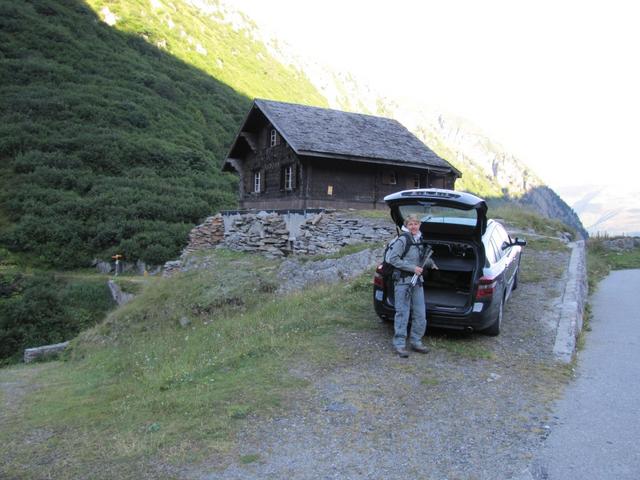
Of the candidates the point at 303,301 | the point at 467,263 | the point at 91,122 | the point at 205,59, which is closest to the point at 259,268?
the point at 303,301

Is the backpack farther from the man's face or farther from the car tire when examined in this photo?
the car tire

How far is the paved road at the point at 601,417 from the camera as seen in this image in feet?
14.0

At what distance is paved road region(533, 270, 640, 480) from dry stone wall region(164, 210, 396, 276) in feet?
31.2

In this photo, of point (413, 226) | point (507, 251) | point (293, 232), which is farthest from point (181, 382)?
point (293, 232)

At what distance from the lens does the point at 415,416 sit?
530 centimetres

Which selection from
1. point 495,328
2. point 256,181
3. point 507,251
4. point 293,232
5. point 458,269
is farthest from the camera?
point 256,181

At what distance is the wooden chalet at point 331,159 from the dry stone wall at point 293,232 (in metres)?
2.24

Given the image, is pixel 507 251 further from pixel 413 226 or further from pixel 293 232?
pixel 293 232

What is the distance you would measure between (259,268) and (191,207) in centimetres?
2249

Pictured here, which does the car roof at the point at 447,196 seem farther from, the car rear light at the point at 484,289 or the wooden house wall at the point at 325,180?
the wooden house wall at the point at 325,180

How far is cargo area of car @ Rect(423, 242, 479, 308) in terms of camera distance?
26.7ft

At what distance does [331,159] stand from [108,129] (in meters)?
33.7

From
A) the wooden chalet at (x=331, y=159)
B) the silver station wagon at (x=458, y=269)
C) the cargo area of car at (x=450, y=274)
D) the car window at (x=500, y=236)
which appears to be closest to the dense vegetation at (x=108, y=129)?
the wooden chalet at (x=331, y=159)

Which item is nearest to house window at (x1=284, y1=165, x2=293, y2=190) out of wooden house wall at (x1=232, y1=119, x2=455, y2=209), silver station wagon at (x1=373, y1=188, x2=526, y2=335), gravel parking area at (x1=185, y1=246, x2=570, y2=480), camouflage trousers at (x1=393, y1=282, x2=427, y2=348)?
wooden house wall at (x1=232, y1=119, x2=455, y2=209)
